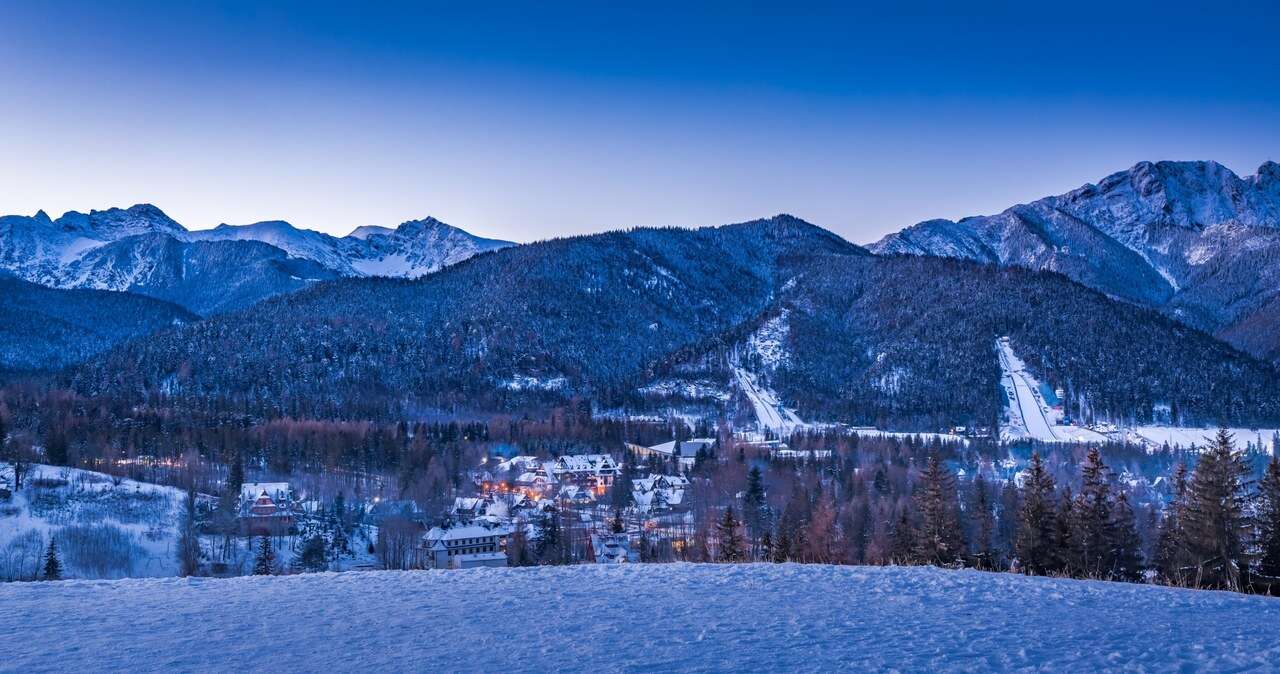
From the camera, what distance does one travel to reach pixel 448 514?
72.9m

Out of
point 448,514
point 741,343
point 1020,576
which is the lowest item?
point 448,514

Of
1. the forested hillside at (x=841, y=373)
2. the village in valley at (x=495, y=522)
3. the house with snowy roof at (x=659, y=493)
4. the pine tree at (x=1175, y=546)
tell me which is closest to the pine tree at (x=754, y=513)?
the village in valley at (x=495, y=522)

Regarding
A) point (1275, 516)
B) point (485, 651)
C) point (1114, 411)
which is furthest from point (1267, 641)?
point (1114, 411)

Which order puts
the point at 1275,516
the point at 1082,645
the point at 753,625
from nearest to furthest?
1. the point at 1082,645
2. the point at 753,625
3. the point at 1275,516

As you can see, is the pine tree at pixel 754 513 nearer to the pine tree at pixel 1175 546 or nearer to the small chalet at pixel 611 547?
the small chalet at pixel 611 547

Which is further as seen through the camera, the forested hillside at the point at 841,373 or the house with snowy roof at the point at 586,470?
the forested hillside at the point at 841,373

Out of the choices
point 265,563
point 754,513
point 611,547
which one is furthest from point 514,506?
point 265,563

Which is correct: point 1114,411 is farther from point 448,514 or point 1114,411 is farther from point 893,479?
point 448,514

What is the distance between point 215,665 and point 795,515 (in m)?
49.6

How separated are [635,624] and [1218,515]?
65.9 ft

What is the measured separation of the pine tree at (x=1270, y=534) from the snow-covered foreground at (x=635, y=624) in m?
9.26

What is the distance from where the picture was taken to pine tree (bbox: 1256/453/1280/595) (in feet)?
66.0

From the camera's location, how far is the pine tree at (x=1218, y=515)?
2241cm

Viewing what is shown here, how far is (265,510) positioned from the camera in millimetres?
68000
